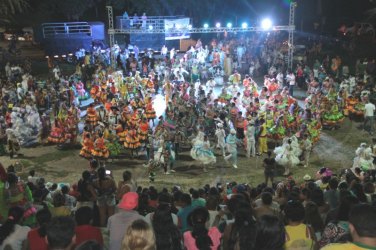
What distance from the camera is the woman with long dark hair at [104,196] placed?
8117mm

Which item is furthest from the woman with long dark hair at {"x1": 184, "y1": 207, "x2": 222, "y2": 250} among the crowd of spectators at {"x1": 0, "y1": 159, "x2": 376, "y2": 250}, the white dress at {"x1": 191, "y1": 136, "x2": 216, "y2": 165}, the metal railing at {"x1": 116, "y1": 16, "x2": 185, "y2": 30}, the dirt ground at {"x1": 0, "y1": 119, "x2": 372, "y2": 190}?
the metal railing at {"x1": 116, "y1": 16, "x2": 185, "y2": 30}

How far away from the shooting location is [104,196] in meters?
8.47

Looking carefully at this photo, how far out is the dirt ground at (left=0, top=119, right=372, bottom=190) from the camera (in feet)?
44.3

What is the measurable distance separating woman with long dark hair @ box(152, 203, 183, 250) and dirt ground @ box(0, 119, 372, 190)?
24.7ft

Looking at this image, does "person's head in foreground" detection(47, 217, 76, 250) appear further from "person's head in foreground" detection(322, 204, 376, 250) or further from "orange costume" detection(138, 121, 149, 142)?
"orange costume" detection(138, 121, 149, 142)

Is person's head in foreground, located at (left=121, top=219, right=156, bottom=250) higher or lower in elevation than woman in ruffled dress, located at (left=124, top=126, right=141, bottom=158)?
higher

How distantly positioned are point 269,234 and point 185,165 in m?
10.1

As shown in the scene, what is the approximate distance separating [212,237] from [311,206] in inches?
67.1

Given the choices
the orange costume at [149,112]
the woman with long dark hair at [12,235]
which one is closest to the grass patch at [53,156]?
the orange costume at [149,112]

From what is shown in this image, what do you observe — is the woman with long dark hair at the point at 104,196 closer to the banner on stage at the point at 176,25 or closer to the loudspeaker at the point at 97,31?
the banner on stage at the point at 176,25

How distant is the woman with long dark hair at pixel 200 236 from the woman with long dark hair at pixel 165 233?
123 mm

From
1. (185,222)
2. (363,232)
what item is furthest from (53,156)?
(363,232)

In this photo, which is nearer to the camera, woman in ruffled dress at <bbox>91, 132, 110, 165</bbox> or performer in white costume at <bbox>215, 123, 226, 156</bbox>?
woman in ruffled dress at <bbox>91, 132, 110, 165</bbox>

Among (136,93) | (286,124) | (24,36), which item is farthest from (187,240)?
(24,36)
